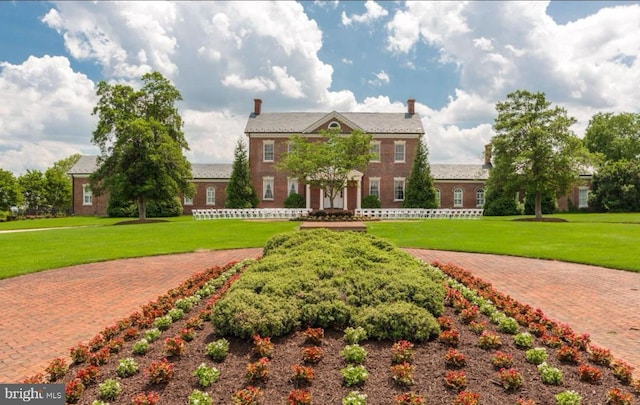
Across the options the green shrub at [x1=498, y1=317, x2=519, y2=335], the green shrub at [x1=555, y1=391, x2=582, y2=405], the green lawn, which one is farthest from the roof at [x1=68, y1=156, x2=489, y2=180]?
the green shrub at [x1=555, y1=391, x2=582, y2=405]

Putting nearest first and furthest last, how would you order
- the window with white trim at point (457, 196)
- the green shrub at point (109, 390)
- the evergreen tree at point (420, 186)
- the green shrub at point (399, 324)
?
the green shrub at point (109, 390) → the green shrub at point (399, 324) → the evergreen tree at point (420, 186) → the window with white trim at point (457, 196)

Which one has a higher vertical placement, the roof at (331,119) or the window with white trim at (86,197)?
the roof at (331,119)

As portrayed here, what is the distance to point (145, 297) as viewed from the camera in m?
8.35

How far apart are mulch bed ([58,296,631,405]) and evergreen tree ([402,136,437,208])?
113ft

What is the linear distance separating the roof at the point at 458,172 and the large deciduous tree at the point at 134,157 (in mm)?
24569

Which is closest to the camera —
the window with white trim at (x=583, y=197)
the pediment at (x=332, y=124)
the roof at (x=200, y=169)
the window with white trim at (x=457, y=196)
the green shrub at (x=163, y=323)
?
the green shrub at (x=163, y=323)

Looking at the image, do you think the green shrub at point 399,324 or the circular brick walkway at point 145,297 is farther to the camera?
the circular brick walkway at point 145,297

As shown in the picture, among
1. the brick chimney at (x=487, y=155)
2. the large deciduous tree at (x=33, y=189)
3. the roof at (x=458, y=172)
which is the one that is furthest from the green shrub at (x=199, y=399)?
the large deciduous tree at (x=33, y=189)

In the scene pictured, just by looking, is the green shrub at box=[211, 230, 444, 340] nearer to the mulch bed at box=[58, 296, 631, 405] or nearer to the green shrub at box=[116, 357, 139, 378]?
the mulch bed at box=[58, 296, 631, 405]

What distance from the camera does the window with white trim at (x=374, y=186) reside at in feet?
139

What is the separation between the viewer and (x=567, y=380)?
4.17m

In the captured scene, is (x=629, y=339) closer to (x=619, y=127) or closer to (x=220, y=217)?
(x=220, y=217)

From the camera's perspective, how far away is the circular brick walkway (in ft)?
18.9

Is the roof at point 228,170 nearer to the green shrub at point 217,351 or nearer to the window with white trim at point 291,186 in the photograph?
the window with white trim at point 291,186
